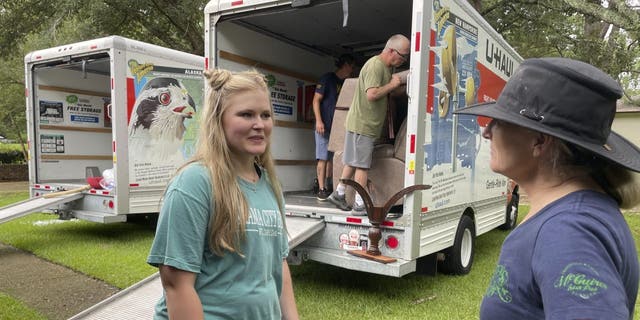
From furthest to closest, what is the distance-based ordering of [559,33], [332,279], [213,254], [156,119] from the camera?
1. [559,33]
2. [156,119]
3. [332,279]
4. [213,254]

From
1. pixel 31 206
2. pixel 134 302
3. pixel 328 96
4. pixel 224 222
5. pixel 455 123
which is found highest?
pixel 328 96

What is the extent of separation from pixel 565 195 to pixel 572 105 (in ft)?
0.72

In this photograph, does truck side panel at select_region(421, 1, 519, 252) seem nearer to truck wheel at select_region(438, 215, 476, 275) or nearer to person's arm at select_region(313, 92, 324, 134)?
truck wheel at select_region(438, 215, 476, 275)

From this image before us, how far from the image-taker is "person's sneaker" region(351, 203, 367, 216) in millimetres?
4222

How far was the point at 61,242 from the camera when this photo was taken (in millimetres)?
7082

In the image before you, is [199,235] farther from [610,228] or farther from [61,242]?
[61,242]

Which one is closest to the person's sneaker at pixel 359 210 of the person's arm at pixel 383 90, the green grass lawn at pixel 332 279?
the green grass lawn at pixel 332 279

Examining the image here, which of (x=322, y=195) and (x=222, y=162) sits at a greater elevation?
(x=222, y=162)

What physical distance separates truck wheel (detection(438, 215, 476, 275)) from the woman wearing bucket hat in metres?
3.99

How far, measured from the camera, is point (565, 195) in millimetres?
1102

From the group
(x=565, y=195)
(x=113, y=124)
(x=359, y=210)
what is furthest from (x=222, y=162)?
(x=113, y=124)

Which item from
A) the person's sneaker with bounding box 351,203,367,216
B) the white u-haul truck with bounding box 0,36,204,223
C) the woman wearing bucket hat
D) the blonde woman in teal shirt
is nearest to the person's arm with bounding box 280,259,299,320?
the blonde woman in teal shirt

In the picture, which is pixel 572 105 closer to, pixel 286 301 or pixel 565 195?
pixel 565 195

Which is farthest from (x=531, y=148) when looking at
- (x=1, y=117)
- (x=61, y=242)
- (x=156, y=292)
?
(x=1, y=117)
